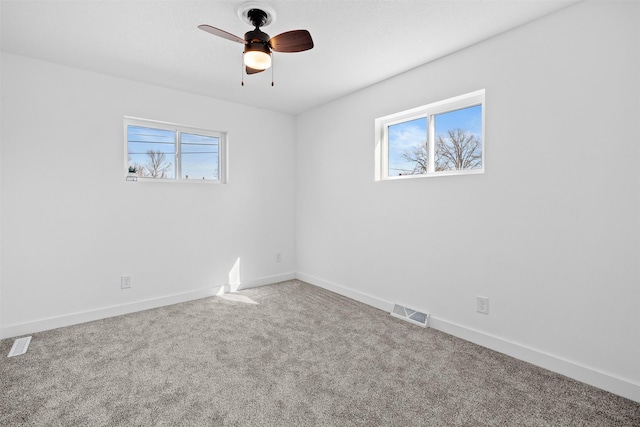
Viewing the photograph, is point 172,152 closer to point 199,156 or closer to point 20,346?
point 199,156

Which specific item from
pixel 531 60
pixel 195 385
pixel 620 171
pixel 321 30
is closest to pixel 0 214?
pixel 195 385

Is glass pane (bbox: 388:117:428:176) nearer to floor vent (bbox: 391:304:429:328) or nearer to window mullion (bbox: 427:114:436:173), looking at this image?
window mullion (bbox: 427:114:436:173)

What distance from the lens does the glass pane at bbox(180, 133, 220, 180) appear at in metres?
3.59

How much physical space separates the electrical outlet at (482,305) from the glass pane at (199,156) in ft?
10.3

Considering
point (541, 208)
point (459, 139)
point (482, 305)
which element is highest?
point (459, 139)

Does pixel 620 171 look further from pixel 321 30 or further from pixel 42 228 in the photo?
pixel 42 228

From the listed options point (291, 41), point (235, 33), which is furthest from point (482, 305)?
point (235, 33)

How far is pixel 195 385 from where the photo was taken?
189cm

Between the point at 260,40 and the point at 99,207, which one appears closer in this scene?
the point at 260,40

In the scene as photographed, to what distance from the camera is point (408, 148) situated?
314cm

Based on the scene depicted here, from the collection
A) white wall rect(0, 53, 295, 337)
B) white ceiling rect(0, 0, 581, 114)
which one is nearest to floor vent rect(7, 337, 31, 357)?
white wall rect(0, 53, 295, 337)

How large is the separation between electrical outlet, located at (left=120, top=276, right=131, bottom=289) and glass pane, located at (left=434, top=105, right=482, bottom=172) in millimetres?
3287

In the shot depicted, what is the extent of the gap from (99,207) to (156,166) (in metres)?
0.71

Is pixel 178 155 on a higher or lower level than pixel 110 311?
higher
